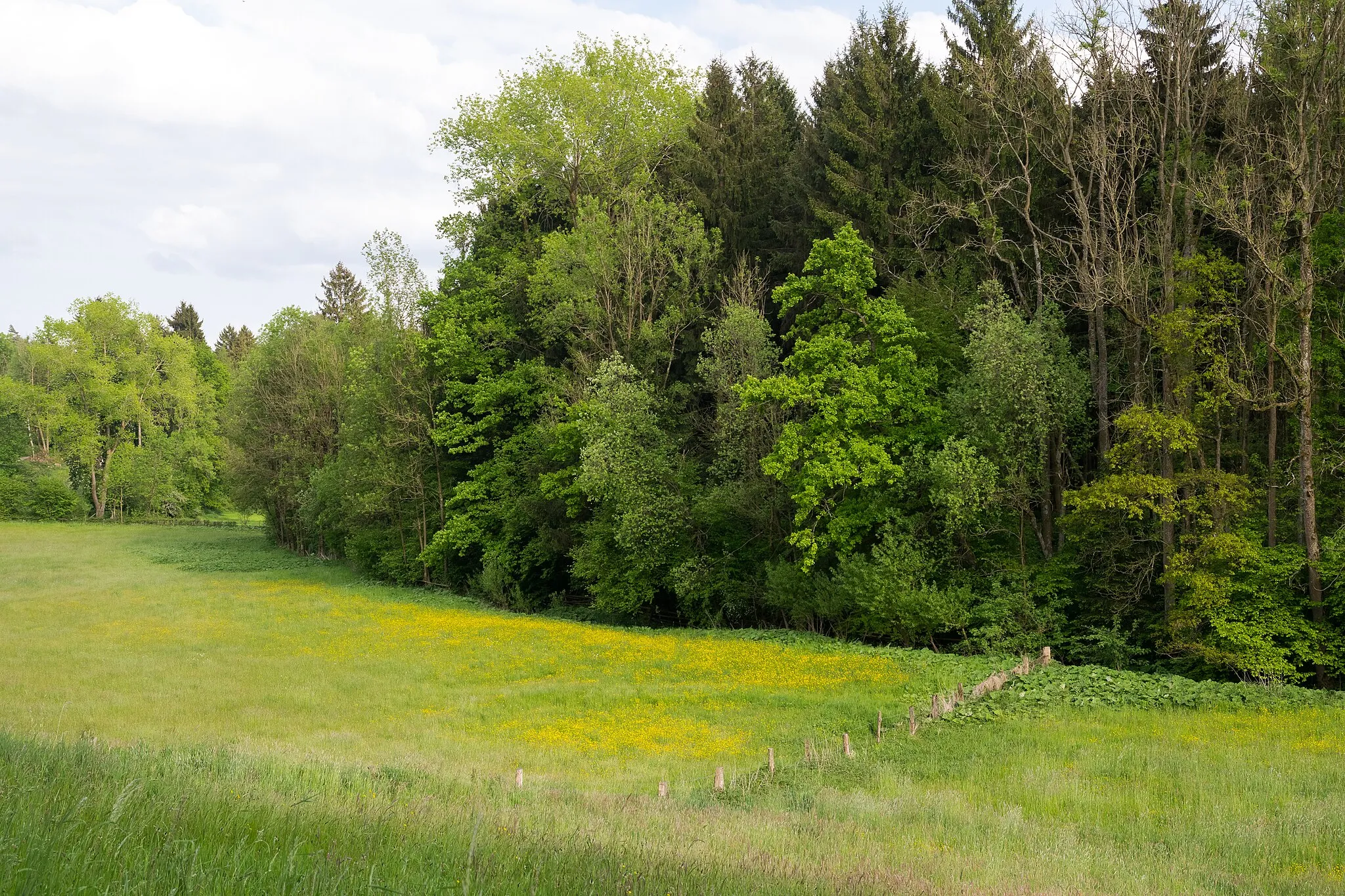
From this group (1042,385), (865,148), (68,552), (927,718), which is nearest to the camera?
(927,718)

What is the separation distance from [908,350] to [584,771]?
1932cm

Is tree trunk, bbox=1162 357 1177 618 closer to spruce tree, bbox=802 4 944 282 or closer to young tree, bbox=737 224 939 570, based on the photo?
young tree, bbox=737 224 939 570

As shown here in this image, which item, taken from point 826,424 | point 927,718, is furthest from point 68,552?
point 927,718

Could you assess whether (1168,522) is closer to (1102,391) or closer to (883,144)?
(1102,391)

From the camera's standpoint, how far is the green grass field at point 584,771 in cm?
558

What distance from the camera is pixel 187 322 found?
132m

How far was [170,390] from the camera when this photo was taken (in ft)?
297

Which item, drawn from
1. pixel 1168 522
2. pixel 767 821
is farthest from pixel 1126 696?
pixel 767 821

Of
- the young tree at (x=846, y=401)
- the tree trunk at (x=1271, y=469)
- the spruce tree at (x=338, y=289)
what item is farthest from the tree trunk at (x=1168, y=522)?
the spruce tree at (x=338, y=289)

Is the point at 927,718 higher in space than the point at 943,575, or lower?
lower

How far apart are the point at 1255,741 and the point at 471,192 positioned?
4452 cm

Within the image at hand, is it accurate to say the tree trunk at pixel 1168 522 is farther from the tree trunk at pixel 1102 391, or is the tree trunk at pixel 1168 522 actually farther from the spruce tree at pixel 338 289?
the spruce tree at pixel 338 289

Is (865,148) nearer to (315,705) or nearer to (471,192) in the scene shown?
(471,192)

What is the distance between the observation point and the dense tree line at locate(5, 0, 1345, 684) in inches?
975
